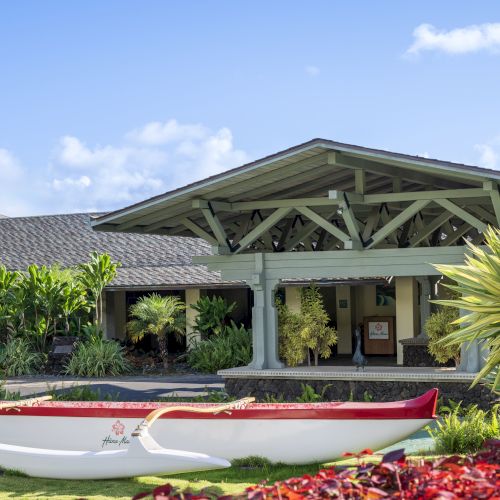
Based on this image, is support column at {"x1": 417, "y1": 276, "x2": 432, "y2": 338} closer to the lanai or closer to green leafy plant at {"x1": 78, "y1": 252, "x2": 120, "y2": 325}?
the lanai

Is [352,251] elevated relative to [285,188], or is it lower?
lower

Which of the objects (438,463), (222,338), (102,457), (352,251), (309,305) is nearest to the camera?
(438,463)

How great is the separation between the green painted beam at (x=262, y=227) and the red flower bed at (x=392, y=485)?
1011cm

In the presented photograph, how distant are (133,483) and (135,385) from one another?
37.1ft

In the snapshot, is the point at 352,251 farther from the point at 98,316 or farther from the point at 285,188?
the point at 98,316

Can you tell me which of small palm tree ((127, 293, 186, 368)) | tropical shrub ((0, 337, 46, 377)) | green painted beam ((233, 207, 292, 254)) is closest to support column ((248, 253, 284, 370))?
green painted beam ((233, 207, 292, 254))

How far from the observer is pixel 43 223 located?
3547 centimetres

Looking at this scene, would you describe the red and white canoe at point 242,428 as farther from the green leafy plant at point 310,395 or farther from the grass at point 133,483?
the green leafy plant at point 310,395

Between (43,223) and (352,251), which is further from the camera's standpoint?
(43,223)

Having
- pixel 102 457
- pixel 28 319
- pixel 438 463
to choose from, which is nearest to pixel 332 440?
pixel 102 457

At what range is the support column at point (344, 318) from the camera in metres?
28.8

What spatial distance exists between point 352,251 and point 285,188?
166 centimetres

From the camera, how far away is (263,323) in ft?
54.0

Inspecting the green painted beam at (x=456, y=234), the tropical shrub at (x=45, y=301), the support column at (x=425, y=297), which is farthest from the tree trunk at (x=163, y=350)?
the green painted beam at (x=456, y=234)
